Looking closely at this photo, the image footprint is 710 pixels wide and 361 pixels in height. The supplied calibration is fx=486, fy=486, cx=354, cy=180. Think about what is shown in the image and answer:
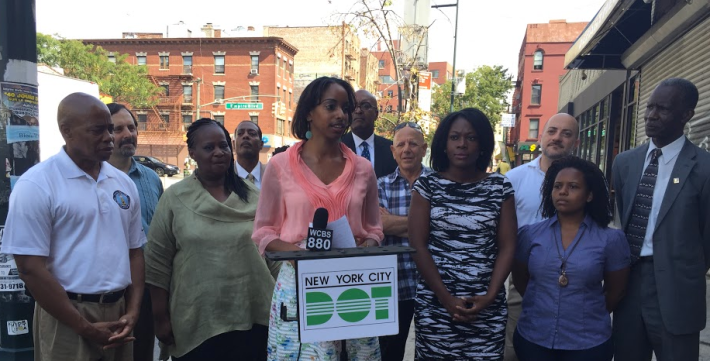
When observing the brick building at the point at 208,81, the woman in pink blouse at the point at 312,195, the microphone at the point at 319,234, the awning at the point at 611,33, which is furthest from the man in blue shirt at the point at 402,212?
the brick building at the point at 208,81

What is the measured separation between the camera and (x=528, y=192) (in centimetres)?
362

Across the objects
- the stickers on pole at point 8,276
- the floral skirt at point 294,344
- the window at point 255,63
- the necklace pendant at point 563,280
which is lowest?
the stickers on pole at point 8,276

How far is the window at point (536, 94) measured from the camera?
45.2 metres

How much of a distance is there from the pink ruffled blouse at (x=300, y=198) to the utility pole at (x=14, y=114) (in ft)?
7.49

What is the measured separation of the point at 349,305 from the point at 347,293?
0.06m

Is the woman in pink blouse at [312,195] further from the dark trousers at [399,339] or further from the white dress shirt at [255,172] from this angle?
the white dress shirt at [255,172]

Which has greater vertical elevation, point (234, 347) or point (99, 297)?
point (99, 297)

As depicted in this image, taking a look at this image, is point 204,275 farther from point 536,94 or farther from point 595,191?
point 536,94

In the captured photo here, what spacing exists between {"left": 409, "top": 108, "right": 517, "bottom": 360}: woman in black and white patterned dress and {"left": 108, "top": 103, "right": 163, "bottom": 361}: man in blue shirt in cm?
194

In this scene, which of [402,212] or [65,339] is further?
[402,212]

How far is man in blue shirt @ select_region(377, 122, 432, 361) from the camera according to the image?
10.5ft

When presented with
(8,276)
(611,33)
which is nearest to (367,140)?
(8,276)

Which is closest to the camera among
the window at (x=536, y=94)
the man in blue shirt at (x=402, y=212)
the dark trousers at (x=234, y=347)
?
the dark trousers at (x=234, y=347)

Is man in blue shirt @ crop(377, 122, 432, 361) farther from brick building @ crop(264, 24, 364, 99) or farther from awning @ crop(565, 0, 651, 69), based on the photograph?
brick building @ crop(264, 24, 364, 99)
